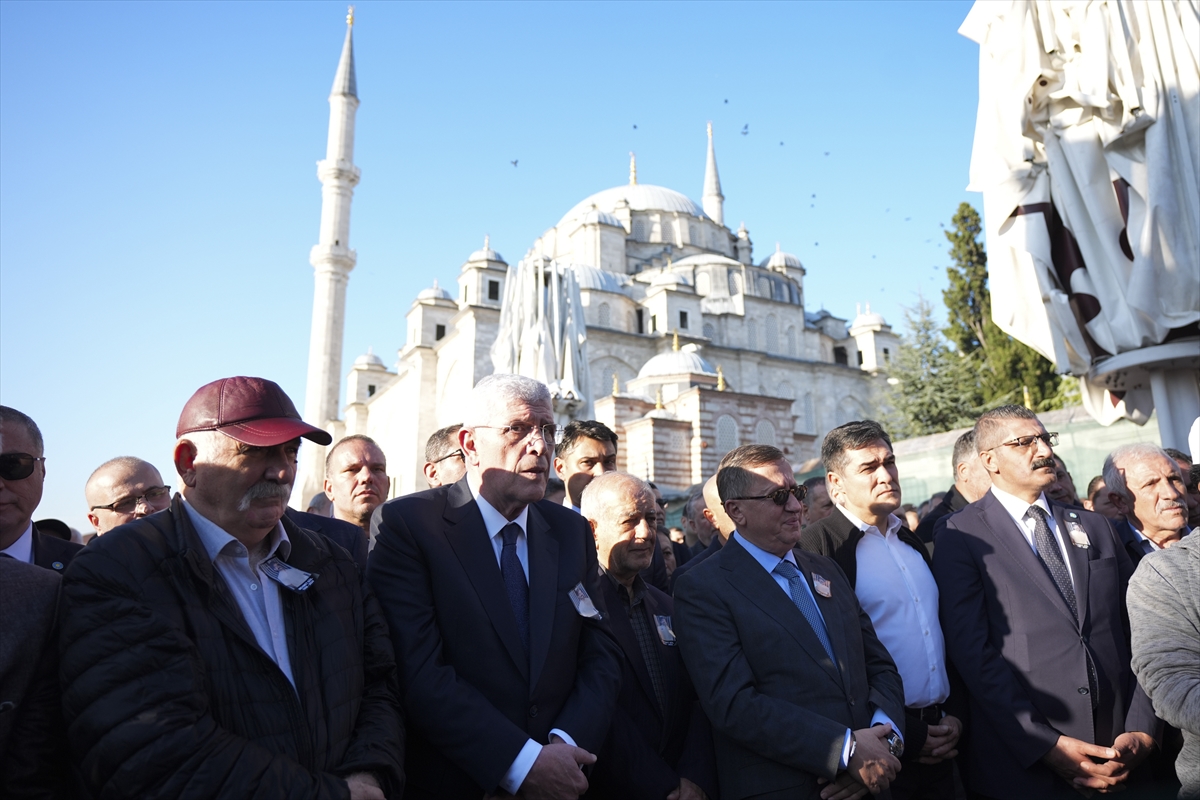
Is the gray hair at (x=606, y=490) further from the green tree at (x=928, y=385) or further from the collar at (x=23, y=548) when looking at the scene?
the green tree at (x=928, y=385)

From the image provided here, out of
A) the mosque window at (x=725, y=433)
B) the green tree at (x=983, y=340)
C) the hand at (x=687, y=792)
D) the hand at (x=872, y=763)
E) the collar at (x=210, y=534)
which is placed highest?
the green tree at (x=983, y=340)

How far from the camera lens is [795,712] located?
291 cm

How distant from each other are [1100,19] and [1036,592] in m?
6.38

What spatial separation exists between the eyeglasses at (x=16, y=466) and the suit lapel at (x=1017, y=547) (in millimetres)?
3897

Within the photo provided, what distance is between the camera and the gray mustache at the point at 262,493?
7.75ft

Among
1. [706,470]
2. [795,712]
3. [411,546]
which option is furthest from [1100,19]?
[706,470]

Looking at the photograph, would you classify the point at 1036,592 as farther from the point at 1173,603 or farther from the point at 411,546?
the point at 411,546

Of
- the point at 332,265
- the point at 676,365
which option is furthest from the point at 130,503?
the point at 332,265

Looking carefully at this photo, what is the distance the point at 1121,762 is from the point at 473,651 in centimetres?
259

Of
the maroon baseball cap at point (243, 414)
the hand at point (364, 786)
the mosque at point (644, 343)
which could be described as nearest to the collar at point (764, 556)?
the hand at point (364, 786)

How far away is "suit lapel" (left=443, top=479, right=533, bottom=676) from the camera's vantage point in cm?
281

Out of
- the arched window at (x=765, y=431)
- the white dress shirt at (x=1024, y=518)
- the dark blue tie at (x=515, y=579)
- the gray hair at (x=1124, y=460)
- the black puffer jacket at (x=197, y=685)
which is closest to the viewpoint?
the black puffer jacket at (x=197, y=685)

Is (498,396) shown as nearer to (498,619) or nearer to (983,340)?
(498,619)

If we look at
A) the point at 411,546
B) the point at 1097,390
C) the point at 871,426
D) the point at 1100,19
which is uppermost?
the point at 1100,19
